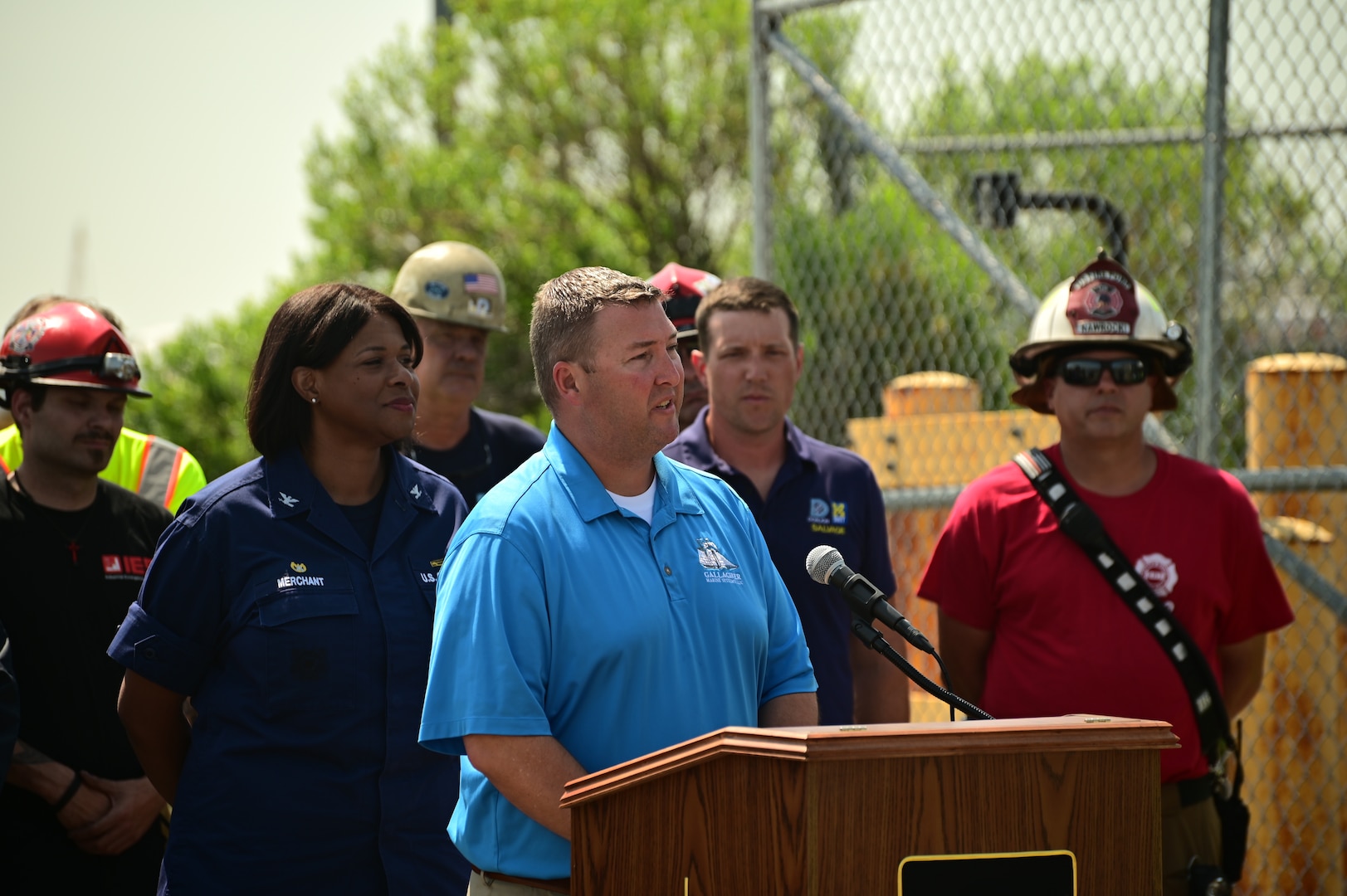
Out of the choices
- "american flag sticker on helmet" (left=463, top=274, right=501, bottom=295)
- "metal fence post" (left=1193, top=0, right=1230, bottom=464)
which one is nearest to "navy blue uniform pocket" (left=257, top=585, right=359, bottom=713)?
"american flag sticker on helmet" (left=463, top=274, right=501, bottom=295)

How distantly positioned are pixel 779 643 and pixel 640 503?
48 centimetres

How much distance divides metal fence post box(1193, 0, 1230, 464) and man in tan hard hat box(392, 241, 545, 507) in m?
2.50

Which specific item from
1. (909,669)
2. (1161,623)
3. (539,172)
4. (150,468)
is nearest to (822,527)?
(1161,623)

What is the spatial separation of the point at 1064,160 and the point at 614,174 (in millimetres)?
11839

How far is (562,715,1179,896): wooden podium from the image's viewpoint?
2084mm

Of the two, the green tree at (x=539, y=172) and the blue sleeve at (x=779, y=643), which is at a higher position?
the green tree at (x=539, y=172)

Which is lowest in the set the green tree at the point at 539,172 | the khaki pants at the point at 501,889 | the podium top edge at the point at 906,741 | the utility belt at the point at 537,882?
the khaki pants at the point at 501,889

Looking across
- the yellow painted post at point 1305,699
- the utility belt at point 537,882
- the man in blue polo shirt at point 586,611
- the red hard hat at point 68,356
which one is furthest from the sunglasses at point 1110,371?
the red hard hat at point 68,356

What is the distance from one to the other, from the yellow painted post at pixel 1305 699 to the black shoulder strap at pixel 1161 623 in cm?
140

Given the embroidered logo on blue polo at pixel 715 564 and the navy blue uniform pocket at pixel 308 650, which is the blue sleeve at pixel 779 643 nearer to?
the embroidered logo on blue polo at pixel 715 564

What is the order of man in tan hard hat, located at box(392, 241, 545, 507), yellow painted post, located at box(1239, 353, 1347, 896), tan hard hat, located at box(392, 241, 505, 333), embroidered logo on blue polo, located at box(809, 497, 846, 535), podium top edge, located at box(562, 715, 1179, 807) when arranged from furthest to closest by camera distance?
yellow painted post, located at box(1239, 353, 1347, 896) → tan hard hat, located at box(392, 241, 505, 333) → man in tan hard hat, located at box(392, 241, 545, 507) → embroidered logo on blue polo, located at box(809, 497, 846, 535) → podium top edge, located at box(562, 715, 1179, 807)

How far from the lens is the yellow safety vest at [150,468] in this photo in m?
4.85

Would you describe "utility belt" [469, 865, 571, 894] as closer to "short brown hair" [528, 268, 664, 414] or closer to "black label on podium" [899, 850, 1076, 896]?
"black label on podium" [899, 850, 1076, 896]

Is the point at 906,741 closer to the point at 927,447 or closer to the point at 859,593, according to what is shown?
the point at 859,593
